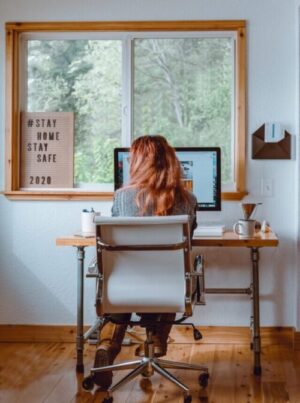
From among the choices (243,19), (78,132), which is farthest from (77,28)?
(243,19)

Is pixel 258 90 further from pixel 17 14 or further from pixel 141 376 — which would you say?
pixel 141 376

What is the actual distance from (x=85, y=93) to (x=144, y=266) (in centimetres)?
156

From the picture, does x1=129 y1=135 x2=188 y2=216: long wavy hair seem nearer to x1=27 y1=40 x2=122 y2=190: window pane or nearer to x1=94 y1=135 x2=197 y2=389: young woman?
x1=94 y1=135 x2=197 y2=389: young woman

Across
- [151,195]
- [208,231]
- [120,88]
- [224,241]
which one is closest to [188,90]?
[120,88]

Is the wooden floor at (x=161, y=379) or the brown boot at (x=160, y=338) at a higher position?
the brown boot at (x=160, y=338)

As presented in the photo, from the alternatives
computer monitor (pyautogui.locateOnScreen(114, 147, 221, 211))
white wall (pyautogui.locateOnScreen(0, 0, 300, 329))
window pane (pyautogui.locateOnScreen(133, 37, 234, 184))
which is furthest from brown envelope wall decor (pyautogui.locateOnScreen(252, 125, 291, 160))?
computer monitor (pyautogui.locateOnScreen(114, 147, 221, 211))

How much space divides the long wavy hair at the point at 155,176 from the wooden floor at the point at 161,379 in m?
0.88

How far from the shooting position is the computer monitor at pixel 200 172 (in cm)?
344

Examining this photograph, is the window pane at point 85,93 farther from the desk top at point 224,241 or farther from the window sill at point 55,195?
the desk top at point 224,241

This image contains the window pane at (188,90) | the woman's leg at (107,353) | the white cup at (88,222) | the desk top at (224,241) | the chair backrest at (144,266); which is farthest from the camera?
the window pane at (188,90)

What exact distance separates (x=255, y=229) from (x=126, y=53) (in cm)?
132

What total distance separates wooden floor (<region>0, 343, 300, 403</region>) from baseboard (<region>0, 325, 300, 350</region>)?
0.16ft

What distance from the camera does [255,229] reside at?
3.48 m

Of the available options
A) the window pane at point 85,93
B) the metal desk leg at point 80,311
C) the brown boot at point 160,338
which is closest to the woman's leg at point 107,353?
the brown boot at point 160,338
